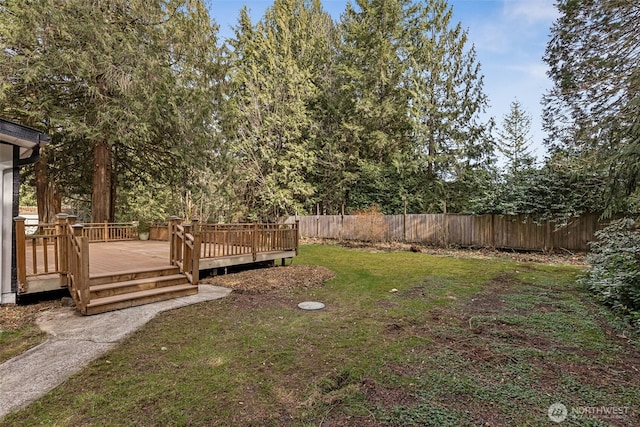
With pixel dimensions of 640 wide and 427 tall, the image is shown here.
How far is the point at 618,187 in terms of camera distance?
14.7ft

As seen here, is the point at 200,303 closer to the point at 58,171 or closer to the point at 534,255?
the point at 58,171

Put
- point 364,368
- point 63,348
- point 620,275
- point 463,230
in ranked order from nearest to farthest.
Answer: point 364,368, point 63,348, point 620,275, point 463,230

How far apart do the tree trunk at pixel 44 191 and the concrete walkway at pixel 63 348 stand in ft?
26.1

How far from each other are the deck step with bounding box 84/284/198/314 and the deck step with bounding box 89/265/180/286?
30cm

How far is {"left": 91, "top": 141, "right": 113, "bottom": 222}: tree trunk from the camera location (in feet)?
32.5

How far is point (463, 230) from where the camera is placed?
1247cm

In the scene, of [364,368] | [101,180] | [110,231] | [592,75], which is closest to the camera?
[364,368]

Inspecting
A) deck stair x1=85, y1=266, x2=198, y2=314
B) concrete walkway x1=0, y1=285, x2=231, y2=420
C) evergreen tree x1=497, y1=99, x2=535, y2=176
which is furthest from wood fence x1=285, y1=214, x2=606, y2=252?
concrete walkway x1=0, y1=285, x2=231, y2=420

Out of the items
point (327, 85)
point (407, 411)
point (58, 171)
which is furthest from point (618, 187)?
point (327, 85)

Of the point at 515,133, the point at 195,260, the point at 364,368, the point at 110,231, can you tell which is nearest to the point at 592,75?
the point at 515,133

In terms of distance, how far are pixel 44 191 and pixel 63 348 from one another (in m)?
9.70

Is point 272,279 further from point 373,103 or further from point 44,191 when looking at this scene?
point 373,103

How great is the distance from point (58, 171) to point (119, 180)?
2.15m

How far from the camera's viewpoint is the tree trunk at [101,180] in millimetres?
9898
